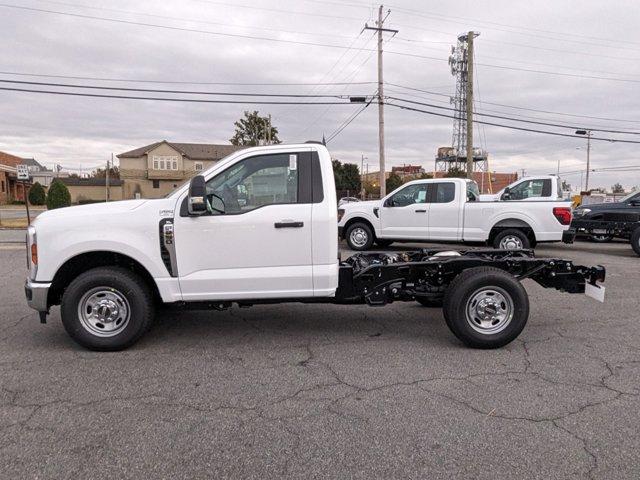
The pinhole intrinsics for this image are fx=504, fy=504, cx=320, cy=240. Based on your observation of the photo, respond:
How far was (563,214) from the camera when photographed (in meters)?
11.1

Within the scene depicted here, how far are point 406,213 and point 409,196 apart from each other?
44 centimetres

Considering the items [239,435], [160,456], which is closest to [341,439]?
[239,435]

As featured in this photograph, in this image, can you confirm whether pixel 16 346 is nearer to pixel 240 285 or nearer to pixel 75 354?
pixel 75 354

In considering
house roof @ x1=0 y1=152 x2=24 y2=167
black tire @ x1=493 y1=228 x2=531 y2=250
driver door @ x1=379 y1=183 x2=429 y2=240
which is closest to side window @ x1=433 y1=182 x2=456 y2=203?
driver door @ x1=379 y1=183 x2=429 y2=240

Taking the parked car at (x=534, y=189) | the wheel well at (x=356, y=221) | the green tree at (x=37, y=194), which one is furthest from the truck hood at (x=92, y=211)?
the green tree at (x=37, y=194)

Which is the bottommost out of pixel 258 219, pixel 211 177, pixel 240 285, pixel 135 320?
pixel 135 320

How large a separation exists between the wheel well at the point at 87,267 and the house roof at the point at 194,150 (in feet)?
213

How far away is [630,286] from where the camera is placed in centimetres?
849

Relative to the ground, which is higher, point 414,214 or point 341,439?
point 414,214

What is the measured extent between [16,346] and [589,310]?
688cm

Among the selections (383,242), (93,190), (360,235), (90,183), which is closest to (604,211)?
(383,242)

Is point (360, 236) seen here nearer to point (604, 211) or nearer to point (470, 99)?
point (604, 211)

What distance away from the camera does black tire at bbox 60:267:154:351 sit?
15.4 ft

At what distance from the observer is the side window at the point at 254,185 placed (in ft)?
15.9
